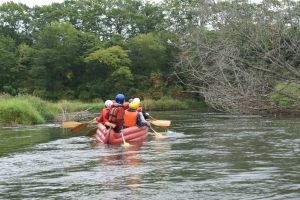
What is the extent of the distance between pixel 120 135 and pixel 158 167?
4638 millimetres

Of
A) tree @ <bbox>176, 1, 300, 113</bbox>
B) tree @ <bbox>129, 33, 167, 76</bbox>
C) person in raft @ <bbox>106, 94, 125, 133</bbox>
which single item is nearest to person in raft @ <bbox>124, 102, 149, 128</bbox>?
person in raft @ <bbox>106, 94, 125, 133</bbox>

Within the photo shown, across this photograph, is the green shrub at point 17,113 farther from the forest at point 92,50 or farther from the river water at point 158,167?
the forest at point 92,50

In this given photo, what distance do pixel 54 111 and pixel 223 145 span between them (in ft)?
49.2

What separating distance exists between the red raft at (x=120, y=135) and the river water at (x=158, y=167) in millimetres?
344

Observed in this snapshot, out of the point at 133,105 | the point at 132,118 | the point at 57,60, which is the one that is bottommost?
the point at 132,118

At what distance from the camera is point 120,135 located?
47.9 ft

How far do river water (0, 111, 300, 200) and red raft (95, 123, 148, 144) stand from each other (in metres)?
0.34

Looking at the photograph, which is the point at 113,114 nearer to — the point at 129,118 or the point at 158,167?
the point at 129,118

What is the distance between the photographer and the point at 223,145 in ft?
44.0

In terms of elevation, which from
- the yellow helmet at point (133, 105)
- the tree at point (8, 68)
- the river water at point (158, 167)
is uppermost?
the tree at point (8, 68)

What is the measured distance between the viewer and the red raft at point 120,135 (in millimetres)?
14494

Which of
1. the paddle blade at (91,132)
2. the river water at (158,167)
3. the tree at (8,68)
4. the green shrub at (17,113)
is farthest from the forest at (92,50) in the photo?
the river water at (158,167)

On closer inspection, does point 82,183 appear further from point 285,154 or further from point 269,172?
point 285,154

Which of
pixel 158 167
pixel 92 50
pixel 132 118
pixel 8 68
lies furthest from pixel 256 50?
pixel 8 68
